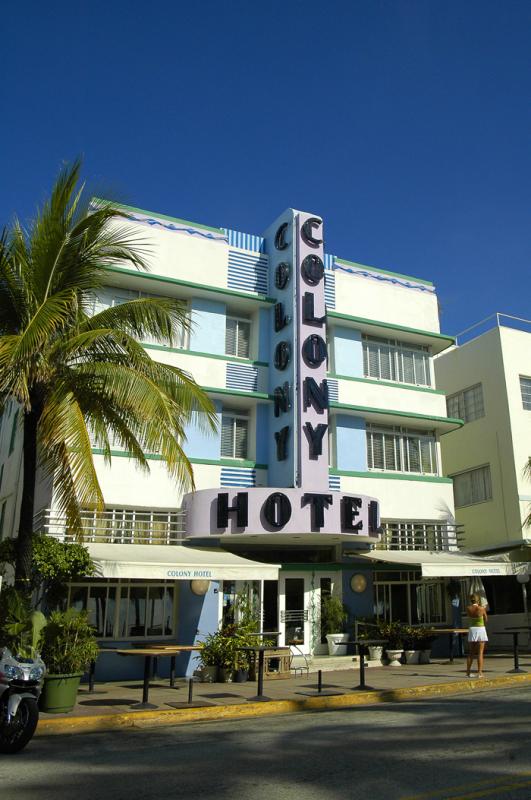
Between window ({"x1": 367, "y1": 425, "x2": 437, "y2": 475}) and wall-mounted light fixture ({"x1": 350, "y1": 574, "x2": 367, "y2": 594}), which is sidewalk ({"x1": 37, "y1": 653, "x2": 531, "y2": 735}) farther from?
window ({"x1": 367, "y1": 425, "x2": 437, "y2": 475})

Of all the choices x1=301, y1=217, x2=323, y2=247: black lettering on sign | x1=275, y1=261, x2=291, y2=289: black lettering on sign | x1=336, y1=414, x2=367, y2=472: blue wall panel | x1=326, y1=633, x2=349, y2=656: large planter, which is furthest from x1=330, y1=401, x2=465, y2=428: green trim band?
x1=326, y1=633, x2=349, y2=656: large planter

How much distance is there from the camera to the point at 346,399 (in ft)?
80.1

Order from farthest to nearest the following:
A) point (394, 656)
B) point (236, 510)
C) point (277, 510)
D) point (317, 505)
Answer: point (394, 656), point (317, 505), point (277, 510), point (236, 510)

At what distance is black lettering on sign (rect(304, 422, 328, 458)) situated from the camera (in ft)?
69.1

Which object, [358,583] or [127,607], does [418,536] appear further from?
[127,607]

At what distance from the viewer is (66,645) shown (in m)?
12.8

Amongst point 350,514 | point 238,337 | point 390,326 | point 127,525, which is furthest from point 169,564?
point 390,326

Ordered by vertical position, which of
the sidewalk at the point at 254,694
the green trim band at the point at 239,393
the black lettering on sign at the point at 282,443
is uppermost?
the green trim band at the point at 239,393

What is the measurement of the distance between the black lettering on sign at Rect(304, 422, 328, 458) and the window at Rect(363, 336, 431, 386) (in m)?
4.96

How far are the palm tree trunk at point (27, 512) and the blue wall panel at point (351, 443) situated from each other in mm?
12226

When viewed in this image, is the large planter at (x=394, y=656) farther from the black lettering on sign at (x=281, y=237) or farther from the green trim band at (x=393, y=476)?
the black lettering on sign at (x=281, y=237)

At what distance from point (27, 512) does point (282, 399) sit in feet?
34.2

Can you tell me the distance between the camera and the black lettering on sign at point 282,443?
21.7 m

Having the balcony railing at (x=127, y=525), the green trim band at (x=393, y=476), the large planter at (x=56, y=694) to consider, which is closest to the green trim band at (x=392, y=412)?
the green trim band at (x=393, y=476)
